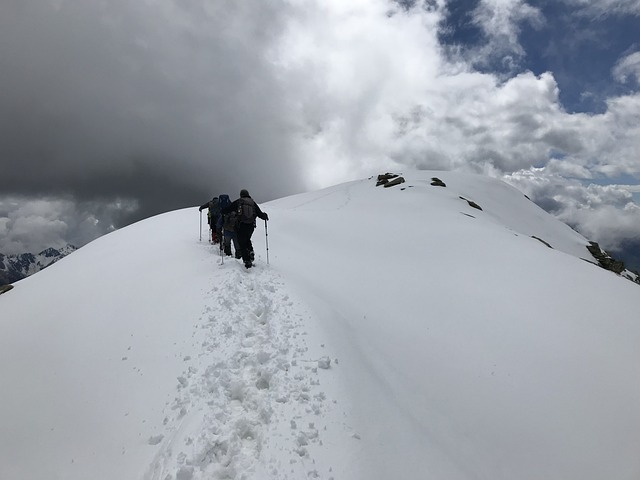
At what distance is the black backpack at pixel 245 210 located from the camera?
39.3 feet

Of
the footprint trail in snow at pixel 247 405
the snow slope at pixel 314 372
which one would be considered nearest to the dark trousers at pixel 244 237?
the snow slope at pixel 314 372

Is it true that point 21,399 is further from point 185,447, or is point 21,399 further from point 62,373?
point 185,447

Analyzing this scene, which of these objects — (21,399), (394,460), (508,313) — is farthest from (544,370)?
(21,399)

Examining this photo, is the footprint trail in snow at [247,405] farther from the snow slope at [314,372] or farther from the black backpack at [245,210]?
the black backpack at [245,210]

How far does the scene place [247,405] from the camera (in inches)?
230

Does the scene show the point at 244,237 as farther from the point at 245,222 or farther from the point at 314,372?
the point at 314,372

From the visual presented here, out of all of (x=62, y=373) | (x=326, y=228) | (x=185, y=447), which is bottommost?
(x=185, y=447)

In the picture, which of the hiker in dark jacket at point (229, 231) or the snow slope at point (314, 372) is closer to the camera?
the snow slope at point (314, 372)

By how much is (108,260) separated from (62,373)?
311 inches

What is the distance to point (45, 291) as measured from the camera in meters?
11.1

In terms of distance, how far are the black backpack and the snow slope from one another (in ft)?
5.85

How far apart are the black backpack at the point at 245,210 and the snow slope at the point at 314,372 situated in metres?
1.78

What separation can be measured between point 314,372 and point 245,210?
7.09 meters

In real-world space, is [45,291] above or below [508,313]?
above
